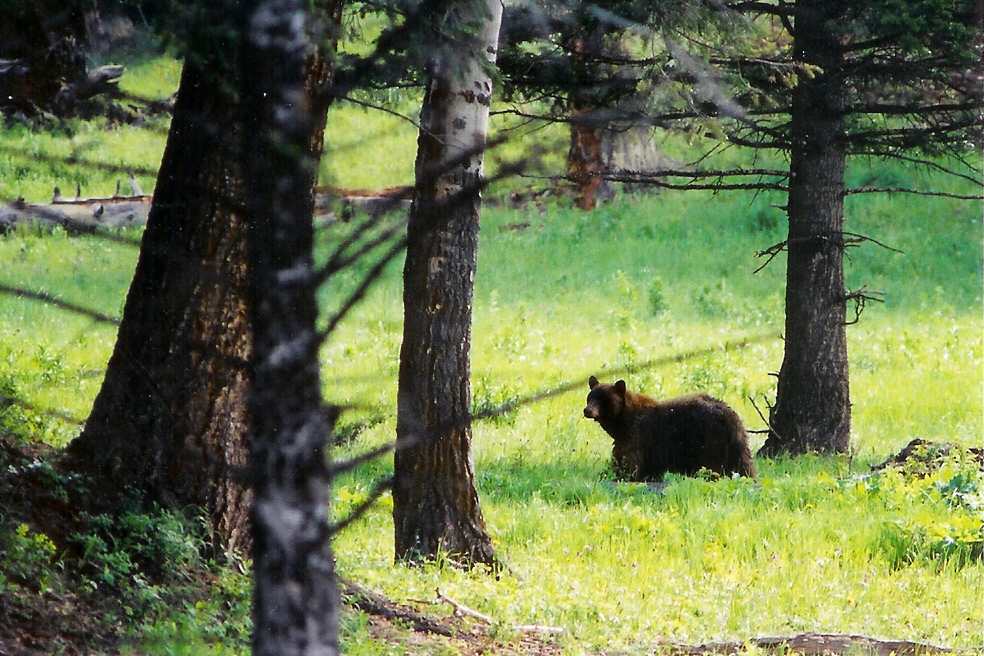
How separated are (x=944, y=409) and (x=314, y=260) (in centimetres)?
1550

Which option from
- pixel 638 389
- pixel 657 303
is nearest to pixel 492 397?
pixel 638 389

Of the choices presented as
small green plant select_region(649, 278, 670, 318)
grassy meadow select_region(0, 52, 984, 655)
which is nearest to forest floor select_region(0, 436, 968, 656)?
grassy meadow select_region(0, 52, 984, 655)

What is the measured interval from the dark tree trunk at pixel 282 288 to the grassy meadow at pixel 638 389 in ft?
0.47

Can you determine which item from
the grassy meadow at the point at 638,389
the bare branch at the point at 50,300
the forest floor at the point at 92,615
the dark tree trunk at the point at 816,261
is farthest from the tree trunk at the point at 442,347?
the dark tree trunk at the point at 816,261

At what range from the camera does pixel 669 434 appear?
1213cm

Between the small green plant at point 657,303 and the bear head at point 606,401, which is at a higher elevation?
the small green plant at point 657,303

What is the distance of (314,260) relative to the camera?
291cm

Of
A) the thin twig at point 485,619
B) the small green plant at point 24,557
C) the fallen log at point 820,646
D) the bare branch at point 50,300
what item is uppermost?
the bare branch at point 50,300

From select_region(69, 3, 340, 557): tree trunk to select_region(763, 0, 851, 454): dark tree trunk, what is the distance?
335 inches

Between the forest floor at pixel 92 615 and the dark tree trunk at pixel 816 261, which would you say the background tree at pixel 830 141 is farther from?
the forest floor at pixel 92 615

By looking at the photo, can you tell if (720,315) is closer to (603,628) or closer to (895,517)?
(895,517)

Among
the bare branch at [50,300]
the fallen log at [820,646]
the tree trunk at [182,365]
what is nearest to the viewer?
the bare branch at [50,300]

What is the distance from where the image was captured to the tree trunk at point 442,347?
7.64m

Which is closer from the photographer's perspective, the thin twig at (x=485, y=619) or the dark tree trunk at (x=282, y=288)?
the dark tree trunk at (x=282, y=288)
